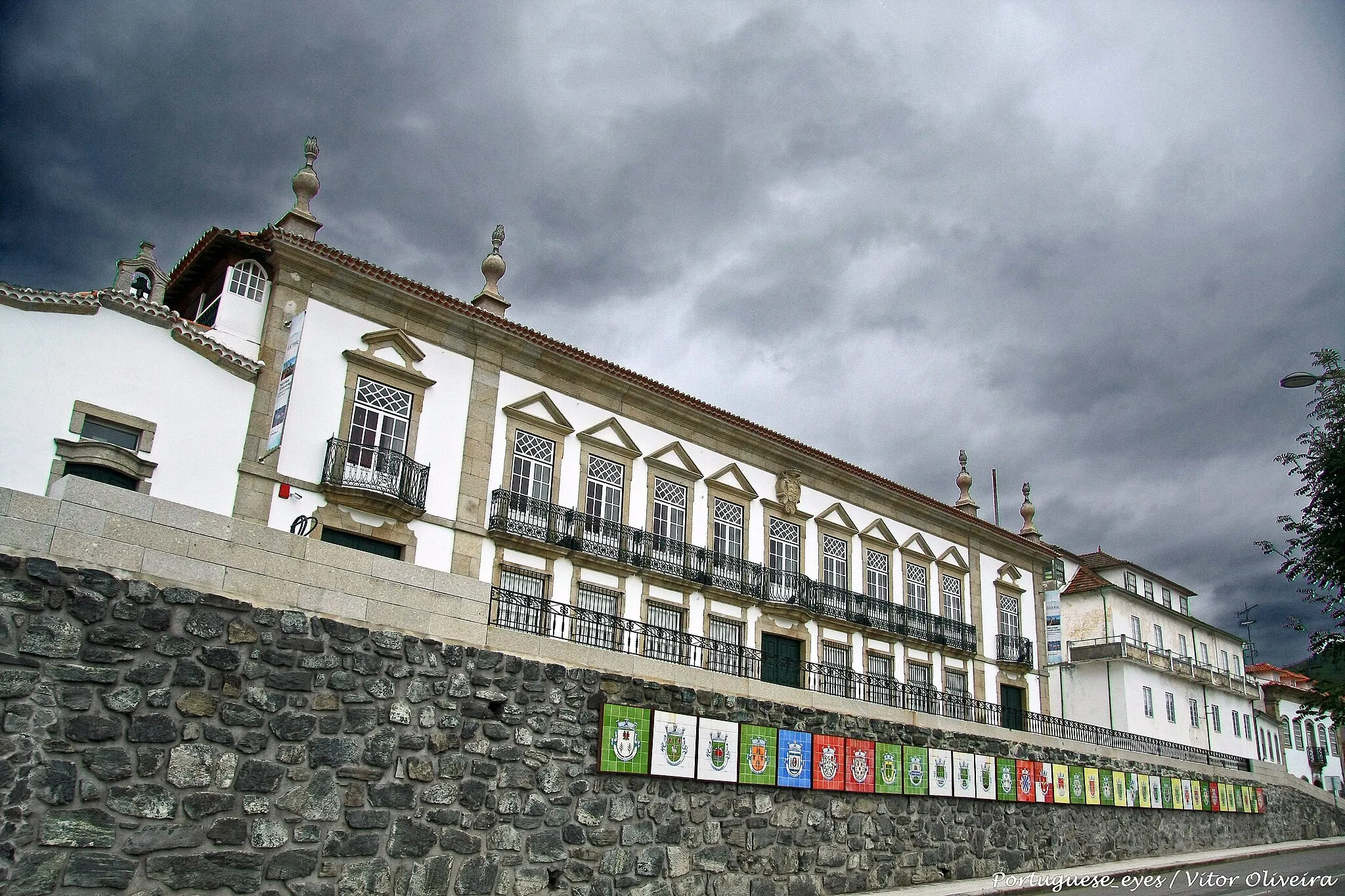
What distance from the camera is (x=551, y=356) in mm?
19453

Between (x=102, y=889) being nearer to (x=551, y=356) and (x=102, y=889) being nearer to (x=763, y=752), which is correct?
(x=763, y=752)

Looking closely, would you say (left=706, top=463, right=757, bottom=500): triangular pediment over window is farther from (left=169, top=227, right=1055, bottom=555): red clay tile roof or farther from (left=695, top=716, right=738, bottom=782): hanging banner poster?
(left=695, top=716, right=738, bottom=782): hanging banner poster

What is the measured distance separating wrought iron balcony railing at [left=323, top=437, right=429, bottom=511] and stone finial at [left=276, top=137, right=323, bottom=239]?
3630 mm

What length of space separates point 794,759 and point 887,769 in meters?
2.26

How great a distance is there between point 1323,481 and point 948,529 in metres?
15.6

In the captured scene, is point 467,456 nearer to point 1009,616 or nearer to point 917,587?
point 917,587

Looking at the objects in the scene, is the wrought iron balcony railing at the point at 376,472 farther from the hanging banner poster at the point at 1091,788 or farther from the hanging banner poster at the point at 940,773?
the hanging banner poster at the point at 1091,788

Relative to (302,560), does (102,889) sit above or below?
below

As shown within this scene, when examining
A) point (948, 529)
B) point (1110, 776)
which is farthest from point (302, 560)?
point (948, 529)

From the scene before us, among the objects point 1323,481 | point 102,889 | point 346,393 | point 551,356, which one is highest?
point 551,356

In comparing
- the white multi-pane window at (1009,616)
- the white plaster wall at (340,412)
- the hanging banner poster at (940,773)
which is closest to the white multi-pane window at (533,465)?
the white plaster wall at (340,412)

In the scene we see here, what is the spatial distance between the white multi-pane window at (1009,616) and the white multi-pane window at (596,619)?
45.1ft

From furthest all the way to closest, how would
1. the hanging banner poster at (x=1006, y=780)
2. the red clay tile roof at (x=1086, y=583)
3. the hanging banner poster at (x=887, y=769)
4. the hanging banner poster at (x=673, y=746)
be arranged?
the red clay tile roof at (x=1086, y=583) → the hanging banner poster at (x=1006, y=780) → the hanging banner poster at (x=887, y=769) → the hanging banner poster at (x=673, y=746)

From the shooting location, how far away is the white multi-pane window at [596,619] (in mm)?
14445
